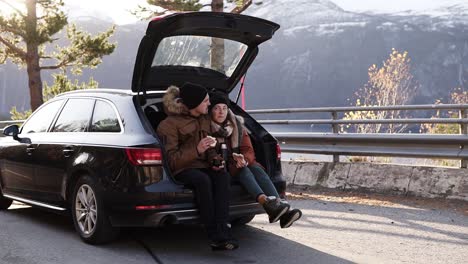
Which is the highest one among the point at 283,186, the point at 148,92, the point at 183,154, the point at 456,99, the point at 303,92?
the point at 148,92

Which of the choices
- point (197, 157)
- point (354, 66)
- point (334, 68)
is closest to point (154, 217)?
point (197, 157)

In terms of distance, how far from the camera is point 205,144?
17.0 ft

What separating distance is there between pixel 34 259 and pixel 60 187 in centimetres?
108

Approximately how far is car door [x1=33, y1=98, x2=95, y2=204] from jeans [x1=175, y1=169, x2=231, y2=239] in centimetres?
132

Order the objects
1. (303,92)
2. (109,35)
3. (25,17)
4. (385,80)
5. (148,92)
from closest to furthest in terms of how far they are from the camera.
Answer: (148,92), (25,17), (109,35), (385,80), (303,92)

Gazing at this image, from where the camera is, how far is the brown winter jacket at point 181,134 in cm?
520

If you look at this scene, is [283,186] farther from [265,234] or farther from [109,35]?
[109,35]

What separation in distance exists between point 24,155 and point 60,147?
3.14ft

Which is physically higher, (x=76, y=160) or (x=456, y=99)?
(x=76, y=160)

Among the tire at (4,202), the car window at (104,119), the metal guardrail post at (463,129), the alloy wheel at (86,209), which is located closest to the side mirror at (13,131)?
the tire at (4,202)

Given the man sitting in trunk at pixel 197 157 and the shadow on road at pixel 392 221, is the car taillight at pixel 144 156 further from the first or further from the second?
the shadow on road at pixel 392 221

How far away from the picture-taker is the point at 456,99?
2873cm

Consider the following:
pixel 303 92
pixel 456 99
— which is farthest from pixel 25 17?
pixel 303 92

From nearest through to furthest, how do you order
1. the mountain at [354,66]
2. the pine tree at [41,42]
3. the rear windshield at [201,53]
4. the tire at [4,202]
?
the rear windshield at [201,53] → the tire at [4,202] → the pine tree at [41,42] → the mountain at [354,66]
